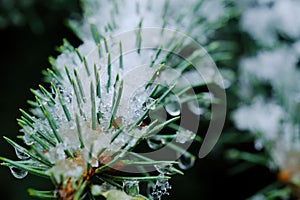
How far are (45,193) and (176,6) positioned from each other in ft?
1.32

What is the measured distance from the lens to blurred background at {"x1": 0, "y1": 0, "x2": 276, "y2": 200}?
0.88m

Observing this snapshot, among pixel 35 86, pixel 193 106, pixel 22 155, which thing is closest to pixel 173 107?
pixel 193 106

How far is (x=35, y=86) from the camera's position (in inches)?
37.5

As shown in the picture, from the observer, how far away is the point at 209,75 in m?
0.64

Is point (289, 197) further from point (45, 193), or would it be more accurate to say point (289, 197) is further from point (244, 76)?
point (45, 193)

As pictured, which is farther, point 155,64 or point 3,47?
point 3,47

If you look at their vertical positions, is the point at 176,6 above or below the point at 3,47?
below

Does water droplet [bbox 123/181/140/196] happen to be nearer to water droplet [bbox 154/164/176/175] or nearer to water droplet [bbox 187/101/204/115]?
water droplet [bbox 154/164/176/175]

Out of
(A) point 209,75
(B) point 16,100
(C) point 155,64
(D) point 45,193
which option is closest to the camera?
(D) point 45,193

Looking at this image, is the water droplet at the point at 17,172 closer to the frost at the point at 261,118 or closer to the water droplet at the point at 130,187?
the water droplet at the point at 130,187

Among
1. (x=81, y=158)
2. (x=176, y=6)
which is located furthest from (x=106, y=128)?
(x=176, y=6)

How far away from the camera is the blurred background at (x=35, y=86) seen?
88 cm

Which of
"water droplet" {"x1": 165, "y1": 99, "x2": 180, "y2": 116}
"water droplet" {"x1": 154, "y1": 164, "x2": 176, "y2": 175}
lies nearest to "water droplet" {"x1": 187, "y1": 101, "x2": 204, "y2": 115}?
"water droplet" {"x1": 165, "y1": 99, "x2": 180, "y2": 116}

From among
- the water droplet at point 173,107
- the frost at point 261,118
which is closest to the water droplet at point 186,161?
the water droplet at point 173,107
